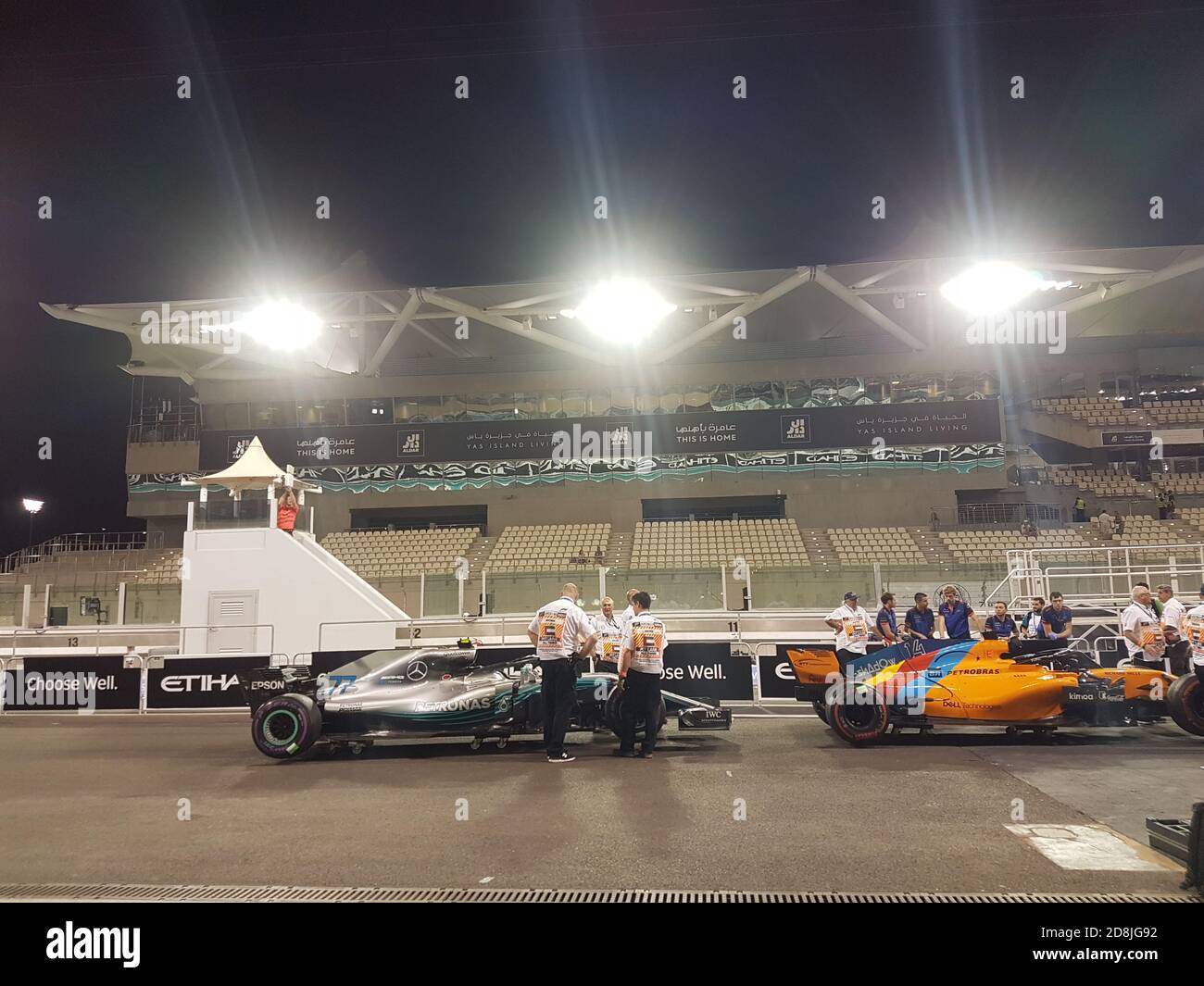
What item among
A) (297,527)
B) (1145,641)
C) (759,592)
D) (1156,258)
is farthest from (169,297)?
(1156,258)

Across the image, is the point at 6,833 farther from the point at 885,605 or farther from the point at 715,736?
the point at 885,605

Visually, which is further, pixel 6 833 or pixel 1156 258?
pixel 1156 258

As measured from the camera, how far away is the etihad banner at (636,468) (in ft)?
92.1

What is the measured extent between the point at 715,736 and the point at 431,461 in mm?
22330

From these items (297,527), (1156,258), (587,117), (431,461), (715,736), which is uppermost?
(1156,258)

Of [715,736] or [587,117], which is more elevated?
[587,117]

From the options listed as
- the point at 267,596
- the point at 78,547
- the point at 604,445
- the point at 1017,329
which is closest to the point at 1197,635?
the point at 267,596

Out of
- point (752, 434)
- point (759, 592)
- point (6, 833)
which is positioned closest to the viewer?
point (6, 833)

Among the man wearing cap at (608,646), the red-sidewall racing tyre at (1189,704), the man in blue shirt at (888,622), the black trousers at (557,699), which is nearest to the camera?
the black trousers at (557,699)

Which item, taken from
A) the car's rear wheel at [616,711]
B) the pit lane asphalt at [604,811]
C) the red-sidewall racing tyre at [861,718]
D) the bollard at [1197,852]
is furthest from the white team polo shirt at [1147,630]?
the bollard at [1197,852]

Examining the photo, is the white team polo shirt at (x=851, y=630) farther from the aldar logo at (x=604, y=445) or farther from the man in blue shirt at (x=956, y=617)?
the aldar logo at (x=604, y=445)

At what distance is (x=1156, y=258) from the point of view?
2425 cm

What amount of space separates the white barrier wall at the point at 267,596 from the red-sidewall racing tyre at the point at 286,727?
5.96 m

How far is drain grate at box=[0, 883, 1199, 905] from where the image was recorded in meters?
3.65
